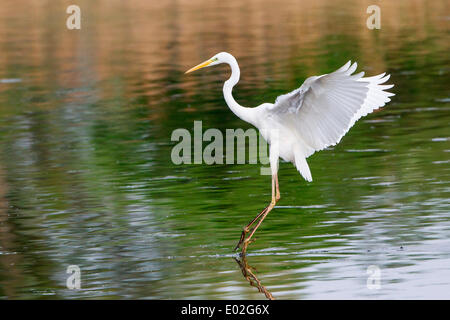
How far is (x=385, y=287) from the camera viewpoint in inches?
356

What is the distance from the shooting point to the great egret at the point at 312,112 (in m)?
10.2

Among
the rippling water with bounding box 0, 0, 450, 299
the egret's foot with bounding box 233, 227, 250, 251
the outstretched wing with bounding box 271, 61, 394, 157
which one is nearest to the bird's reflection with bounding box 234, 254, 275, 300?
the rippling water with bounding box 0, 0, 450, 299

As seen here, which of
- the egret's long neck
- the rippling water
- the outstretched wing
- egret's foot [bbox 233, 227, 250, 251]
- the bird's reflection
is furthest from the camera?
the egret's long neck

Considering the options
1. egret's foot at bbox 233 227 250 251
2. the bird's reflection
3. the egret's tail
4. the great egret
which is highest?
the great egret

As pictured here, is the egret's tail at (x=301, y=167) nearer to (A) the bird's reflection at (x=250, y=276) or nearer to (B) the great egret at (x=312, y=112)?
(B) the great egret at (x=312, y=112)

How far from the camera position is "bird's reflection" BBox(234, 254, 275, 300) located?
361 inches

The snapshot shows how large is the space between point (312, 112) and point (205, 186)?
3664 millimetres

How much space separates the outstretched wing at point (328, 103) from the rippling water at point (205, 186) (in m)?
1.15

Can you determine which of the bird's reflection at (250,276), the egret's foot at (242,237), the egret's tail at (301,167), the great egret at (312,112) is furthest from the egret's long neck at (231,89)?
the bird's reflection at (250,276)

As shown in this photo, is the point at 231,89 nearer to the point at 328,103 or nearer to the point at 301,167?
the point at 301,167

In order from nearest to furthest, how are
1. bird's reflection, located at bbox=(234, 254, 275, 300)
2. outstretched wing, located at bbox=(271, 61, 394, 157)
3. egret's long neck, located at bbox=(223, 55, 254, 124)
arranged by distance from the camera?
bird's reflection, located at bbox=(234, 254, 275, 300) < outstretched wing, located at bbox=(271, 61, 394, 157) < egret's long neck, located at bbox=(223, 55, 254, 124)

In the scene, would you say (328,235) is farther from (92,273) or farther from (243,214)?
(92,273)

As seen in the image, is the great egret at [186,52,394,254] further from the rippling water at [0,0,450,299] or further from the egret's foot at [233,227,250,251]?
the rippling water at [0,0,450,299]
